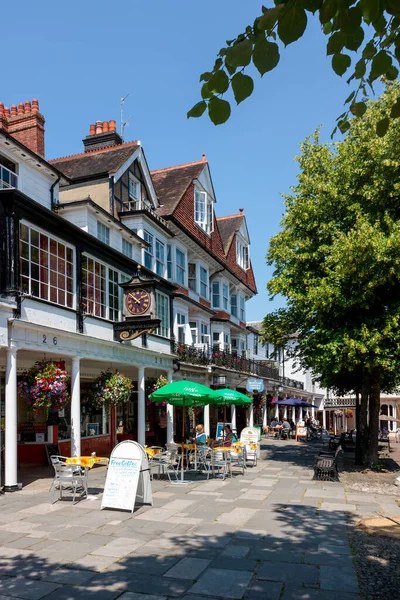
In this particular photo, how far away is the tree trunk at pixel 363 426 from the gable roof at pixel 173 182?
12.8 metres

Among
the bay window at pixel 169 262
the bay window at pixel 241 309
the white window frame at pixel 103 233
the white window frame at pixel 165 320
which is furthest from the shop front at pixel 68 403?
the bay window at pixel 241 309

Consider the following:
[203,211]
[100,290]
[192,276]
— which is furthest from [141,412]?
[203,211]

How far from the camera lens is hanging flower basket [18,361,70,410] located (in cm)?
1445

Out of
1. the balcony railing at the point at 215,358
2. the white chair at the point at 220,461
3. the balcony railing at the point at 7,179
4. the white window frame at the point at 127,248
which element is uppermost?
the balcony railing at the point at 7,179

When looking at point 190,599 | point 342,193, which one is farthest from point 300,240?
point 190,599

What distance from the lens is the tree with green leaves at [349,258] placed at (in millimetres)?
15938

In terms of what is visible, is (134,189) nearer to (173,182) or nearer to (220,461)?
(173,182)

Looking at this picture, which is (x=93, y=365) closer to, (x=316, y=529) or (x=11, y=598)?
(x=316, y=529)

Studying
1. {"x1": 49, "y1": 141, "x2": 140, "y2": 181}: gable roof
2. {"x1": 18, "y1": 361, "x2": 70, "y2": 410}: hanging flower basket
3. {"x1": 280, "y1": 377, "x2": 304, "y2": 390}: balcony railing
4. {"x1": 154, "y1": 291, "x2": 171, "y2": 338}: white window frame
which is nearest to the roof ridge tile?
{"x1": 49, "y1": 141, "x2": 140, "y2": 181}: gable roof

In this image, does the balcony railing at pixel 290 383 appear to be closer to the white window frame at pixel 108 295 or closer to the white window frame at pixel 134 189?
the white window frame at pixel 134 189

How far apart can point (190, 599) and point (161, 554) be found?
1.81 metres

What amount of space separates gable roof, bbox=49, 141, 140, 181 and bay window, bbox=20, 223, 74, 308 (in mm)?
7049

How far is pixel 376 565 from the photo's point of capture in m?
7.47

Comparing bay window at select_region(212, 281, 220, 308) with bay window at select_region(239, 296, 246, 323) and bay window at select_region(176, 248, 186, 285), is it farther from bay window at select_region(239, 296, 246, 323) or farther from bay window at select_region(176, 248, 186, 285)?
bay window at select_region(176, 248, 186, 285)
